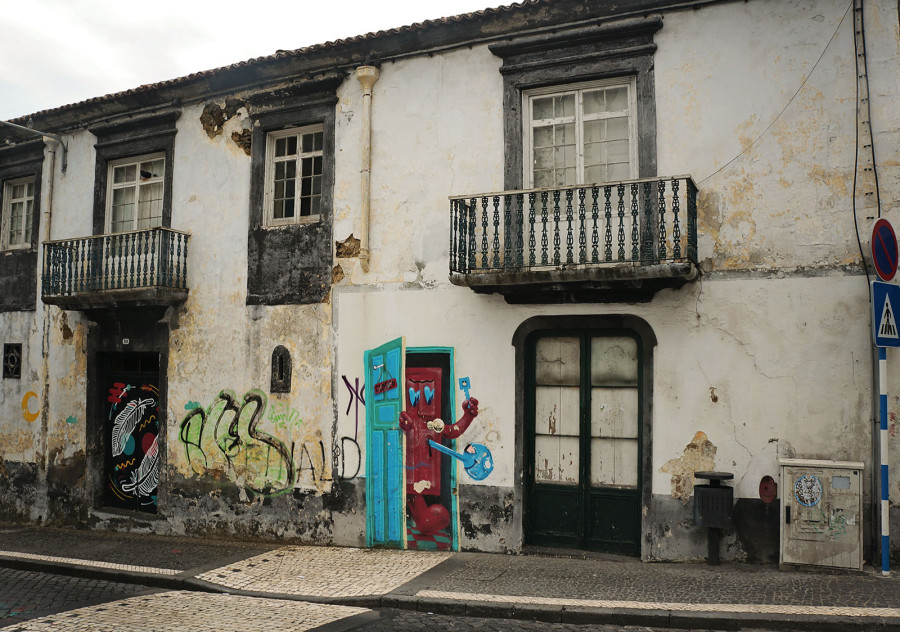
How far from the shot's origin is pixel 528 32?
8.72 meters

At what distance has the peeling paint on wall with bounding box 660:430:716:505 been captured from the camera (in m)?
7.76

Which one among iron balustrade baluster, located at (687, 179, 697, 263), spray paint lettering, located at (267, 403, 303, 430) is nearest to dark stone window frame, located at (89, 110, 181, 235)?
spray paint lettering, located at (267, 403, 303, 430)

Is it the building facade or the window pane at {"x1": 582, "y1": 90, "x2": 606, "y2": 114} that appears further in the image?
the window pane at {"x1": 582, "y1": 90, "x2": 606, "y2": 114}

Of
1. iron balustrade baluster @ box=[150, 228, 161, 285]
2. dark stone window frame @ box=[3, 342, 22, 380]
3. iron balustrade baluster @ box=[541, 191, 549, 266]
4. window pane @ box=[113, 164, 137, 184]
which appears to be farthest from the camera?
dark stone window frame @ box=[3, 342, 22, 380]

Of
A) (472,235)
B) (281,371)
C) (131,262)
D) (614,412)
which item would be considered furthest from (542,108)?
(131,262)

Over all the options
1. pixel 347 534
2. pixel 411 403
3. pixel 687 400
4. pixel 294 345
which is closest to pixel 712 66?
pixel 687 400

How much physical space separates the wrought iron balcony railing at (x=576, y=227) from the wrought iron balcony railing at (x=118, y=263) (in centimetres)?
438

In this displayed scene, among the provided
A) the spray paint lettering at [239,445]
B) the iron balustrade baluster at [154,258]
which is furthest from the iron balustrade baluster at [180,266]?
the spray paint lettering at [239,445]

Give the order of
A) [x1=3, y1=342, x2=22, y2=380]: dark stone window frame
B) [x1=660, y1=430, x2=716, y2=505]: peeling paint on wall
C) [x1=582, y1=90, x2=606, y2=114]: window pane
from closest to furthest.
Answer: [x1=660, y1=430, x2=716, y2=505]: peeling paint on wall, [x1=582, y1=90, x2=606, y2=114]: window pane, [x1=3, y1=342, x2=22, y2=380]: dark stone window frame

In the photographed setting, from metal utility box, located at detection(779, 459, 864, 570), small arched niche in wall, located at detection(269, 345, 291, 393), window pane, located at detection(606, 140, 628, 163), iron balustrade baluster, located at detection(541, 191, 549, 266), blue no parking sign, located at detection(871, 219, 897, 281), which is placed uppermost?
window pane, located at detection(606, 140, 628, 163)

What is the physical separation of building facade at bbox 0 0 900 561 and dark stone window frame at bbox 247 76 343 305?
0.13ft

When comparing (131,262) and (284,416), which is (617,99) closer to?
(284,416)

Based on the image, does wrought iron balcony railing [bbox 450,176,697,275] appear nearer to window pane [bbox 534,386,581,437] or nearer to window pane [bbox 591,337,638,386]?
window pane [bbox 591,337,638,386]

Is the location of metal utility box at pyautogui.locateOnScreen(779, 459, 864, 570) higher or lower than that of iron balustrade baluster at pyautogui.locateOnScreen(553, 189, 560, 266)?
lower
